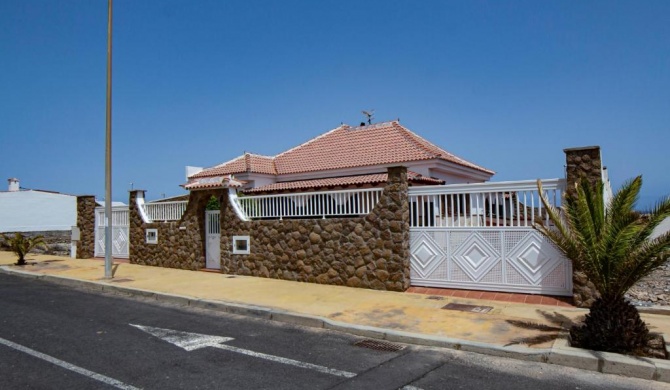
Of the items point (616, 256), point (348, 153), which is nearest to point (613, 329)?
point (616, 256)

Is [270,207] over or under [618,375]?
over

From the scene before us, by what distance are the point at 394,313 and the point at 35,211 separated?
108 feet

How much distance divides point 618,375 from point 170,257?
44.1 feet

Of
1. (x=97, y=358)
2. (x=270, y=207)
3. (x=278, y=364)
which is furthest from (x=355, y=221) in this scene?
(x=97, y=358)

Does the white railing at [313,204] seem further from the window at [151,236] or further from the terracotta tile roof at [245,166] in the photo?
the terracotta tile roof at [245,166]

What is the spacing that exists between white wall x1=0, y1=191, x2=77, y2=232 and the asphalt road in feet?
90.3

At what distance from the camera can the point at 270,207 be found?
13180 millimetres

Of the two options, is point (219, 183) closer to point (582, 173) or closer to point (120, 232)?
point (120, 232)

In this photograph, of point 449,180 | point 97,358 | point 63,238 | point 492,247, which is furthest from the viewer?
point 63,238

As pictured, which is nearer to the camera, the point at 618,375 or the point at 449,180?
the point at 618,375

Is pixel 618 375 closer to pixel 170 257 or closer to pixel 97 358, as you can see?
pixel 97 358

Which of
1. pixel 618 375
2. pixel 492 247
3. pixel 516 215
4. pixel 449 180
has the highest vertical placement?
pixel 449 180

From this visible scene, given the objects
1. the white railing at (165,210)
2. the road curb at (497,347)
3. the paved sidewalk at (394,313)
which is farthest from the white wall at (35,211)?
the road curb at (497,347)

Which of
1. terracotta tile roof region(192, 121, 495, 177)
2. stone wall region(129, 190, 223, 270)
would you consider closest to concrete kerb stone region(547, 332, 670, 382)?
stone wall region(129, 190, 223, 270)
